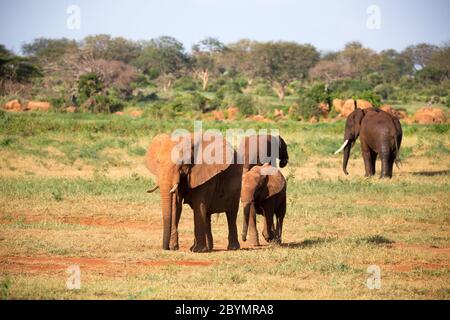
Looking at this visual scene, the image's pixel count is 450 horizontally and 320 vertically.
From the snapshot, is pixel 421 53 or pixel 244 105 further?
pixel 421 53

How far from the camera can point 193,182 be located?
11.4 metres

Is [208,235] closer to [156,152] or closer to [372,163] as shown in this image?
[156,152]

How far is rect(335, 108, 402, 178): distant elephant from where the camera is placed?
2105 centimetres

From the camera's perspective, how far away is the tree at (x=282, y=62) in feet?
215

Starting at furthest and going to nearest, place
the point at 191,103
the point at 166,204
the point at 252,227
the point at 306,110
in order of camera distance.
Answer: the point at 191,103, the point at 306,110, the point at 252,227, the point at 166,204

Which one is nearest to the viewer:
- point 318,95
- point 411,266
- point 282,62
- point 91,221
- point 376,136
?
point 411,266

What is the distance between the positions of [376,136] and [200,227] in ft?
34.8

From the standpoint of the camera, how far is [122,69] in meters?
56.2

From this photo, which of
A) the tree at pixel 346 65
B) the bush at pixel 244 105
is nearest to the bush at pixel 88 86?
the bush at pixel 244 105

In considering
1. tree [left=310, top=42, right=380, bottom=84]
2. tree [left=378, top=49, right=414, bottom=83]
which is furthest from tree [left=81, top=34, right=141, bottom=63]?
tree [left=378, top=49, right=414, bottom=83]

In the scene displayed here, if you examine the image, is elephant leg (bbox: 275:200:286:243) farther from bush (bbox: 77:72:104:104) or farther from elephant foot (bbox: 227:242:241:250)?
bush (bbox: 77:72:104:104)

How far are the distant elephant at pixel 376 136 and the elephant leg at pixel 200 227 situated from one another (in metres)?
9.99

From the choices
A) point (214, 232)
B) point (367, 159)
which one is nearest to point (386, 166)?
point (367, 159)
